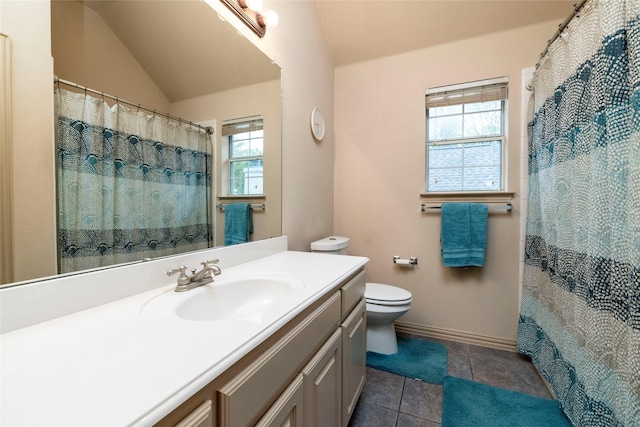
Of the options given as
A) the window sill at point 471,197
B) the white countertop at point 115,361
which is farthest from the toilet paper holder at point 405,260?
the white countertop at point 115,361

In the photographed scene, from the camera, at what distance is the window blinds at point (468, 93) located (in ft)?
6.30

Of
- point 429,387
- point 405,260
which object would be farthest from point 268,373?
point 405,260

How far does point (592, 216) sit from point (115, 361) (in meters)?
1.56

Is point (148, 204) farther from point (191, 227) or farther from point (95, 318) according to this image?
point (95, 318)

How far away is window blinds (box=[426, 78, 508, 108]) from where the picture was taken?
1.92m

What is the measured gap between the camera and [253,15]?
1331 millimetres

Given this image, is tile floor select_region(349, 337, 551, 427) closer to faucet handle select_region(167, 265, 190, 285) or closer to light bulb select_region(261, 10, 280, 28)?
faucet handle select_region(167, 265, 190, 285)

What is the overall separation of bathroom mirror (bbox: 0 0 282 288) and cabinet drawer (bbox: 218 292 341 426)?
0.57 meters

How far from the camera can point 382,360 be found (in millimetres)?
1806

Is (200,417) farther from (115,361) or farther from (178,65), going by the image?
(178,65)

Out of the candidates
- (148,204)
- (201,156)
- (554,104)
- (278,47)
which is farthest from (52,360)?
(554,104)

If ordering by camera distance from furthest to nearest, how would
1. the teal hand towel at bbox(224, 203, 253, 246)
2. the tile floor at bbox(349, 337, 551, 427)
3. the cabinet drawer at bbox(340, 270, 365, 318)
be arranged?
the tile floor at bbox(349, 337, 551, 427) < the teal hand towel at bbox(224, 203, 253, 246) < the cabinet drawer at bbox(340, 270, 365, 318)

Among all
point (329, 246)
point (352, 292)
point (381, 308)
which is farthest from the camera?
point (329, 246)

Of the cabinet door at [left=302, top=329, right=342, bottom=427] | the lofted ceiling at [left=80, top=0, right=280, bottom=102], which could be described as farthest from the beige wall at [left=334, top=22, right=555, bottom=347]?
the cabinet door at [left=302, top=329, right=342, bottom=427]
